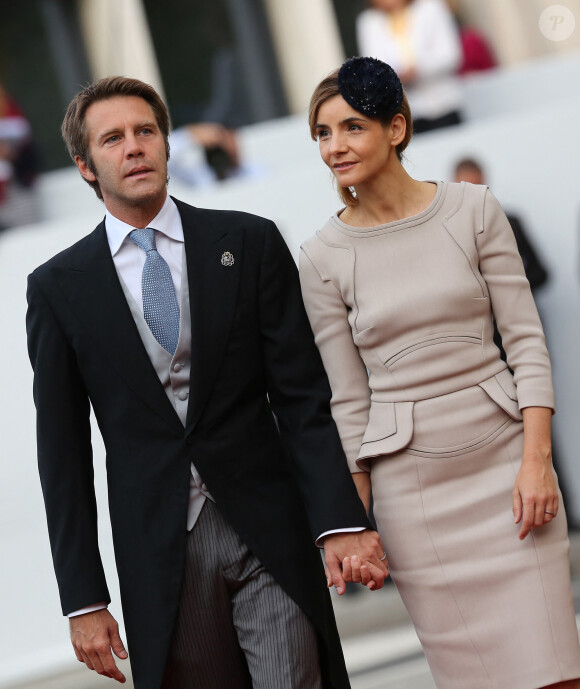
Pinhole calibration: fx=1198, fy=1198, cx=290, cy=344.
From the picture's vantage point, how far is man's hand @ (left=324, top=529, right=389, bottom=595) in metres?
2.65

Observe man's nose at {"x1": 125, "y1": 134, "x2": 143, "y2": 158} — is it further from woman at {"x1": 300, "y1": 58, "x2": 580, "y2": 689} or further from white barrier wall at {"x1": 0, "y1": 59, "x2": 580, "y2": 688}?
white barrier wall at {"x1": 0, "y1": 59, "x2": 580, "y2": 688}

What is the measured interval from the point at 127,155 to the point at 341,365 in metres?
0.69

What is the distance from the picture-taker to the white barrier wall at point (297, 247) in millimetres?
6805

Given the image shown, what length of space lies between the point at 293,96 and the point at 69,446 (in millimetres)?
7159

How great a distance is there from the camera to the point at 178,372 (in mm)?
2717

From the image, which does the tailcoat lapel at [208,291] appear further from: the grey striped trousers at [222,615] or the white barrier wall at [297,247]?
the white barrier wall at [297,247]

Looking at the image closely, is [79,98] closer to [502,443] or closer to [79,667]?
[502,443]

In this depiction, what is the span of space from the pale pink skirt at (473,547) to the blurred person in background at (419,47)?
516 cm

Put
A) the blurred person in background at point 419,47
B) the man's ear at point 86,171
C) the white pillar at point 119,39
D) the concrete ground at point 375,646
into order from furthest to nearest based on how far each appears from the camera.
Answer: the white pillar at point 119,39, the blurred person in background at point 419,47, the concrete ground at point 375,646, the man's ear at point 86,171

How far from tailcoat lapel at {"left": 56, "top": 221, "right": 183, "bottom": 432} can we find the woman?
42cm

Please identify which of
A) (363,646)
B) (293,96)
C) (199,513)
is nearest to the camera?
(199,513)

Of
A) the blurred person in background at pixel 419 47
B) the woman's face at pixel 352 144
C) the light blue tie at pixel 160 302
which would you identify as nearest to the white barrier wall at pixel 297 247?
the blurred person in background at pixel 419 47

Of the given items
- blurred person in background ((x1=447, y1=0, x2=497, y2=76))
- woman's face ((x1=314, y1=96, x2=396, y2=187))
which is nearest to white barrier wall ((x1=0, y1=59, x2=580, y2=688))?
blurred person in background ((x1=447, y1=0, x2=497, y2=76))

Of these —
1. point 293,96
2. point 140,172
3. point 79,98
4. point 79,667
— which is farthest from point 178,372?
point 293,96
